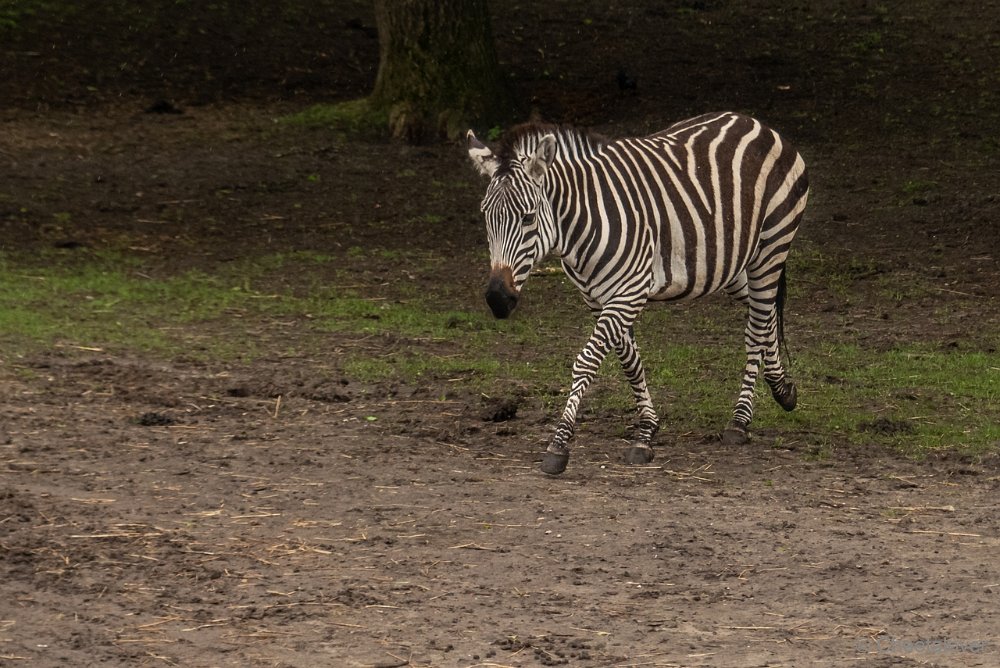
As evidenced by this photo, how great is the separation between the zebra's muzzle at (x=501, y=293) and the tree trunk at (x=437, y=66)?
7.89m

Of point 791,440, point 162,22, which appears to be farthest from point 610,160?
point 162,22

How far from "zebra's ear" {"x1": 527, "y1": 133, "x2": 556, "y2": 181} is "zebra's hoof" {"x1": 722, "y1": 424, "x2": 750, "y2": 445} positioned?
184 cm

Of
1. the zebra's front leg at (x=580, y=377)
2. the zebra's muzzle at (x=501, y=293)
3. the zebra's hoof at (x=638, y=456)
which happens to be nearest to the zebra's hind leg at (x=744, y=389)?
the zebra's hoof at (x=638, y=456)

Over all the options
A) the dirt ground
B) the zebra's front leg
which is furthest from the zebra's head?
the dirt ground

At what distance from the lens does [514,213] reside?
778 cm

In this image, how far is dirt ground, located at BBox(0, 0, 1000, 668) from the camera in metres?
5.67

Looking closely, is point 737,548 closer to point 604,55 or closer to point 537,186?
point 537,186

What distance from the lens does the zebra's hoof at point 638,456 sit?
26.3 feet

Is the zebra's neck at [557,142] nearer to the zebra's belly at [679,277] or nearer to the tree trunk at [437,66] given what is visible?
the zebra's belly at [679,277]

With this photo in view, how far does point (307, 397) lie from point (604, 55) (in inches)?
402

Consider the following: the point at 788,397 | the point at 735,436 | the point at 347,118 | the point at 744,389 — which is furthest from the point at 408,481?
the point at 347,118

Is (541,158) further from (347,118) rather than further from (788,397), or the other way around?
(347,118)

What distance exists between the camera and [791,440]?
8.55 meters

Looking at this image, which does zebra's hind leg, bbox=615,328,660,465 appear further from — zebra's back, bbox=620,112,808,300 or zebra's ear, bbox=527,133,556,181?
zebra's ear, bbox=527,133,556,181
